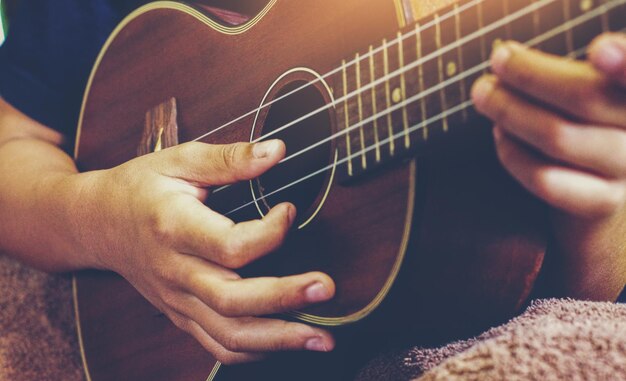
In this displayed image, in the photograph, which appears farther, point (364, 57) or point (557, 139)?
point (364, 57)

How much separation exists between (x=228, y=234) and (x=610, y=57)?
45 cm

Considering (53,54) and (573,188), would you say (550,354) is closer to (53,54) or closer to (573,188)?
(573,188)

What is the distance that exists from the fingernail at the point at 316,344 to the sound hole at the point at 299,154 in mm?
147

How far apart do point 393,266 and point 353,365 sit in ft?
0.67

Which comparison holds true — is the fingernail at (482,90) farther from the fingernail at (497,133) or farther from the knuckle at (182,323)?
the knuckle at (182,323)

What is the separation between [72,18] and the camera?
4.10 ft

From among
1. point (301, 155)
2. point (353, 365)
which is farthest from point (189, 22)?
point (353, 365)

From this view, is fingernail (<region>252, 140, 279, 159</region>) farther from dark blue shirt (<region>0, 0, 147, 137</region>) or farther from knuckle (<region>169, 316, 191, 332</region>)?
dark blue shirt (<region>0, 0, 147, 137</region>)

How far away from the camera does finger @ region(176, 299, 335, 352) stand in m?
0.66

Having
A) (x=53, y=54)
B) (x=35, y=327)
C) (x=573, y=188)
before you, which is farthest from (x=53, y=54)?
(x=573, y=188)

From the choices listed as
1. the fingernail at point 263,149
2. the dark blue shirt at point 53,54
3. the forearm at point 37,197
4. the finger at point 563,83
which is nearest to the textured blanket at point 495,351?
the forearm at point 37,197

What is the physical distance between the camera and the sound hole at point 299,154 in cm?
67

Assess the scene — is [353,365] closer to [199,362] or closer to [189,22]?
[199,362]

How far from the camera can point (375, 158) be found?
58cm
